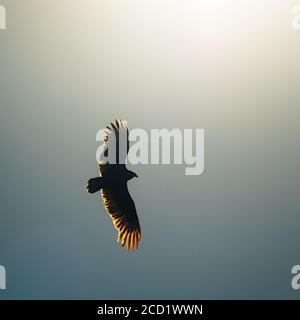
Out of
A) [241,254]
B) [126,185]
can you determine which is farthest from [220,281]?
[126,185]

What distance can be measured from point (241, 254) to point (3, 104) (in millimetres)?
1144

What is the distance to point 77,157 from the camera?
65.6 inches

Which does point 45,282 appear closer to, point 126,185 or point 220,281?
point 126,185

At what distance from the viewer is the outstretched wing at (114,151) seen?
1662 mm

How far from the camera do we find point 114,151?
1.67 metres

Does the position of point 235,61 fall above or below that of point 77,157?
above

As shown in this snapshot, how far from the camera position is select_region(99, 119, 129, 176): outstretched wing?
166cm

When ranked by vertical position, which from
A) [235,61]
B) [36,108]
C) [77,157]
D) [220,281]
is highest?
[235,61]
